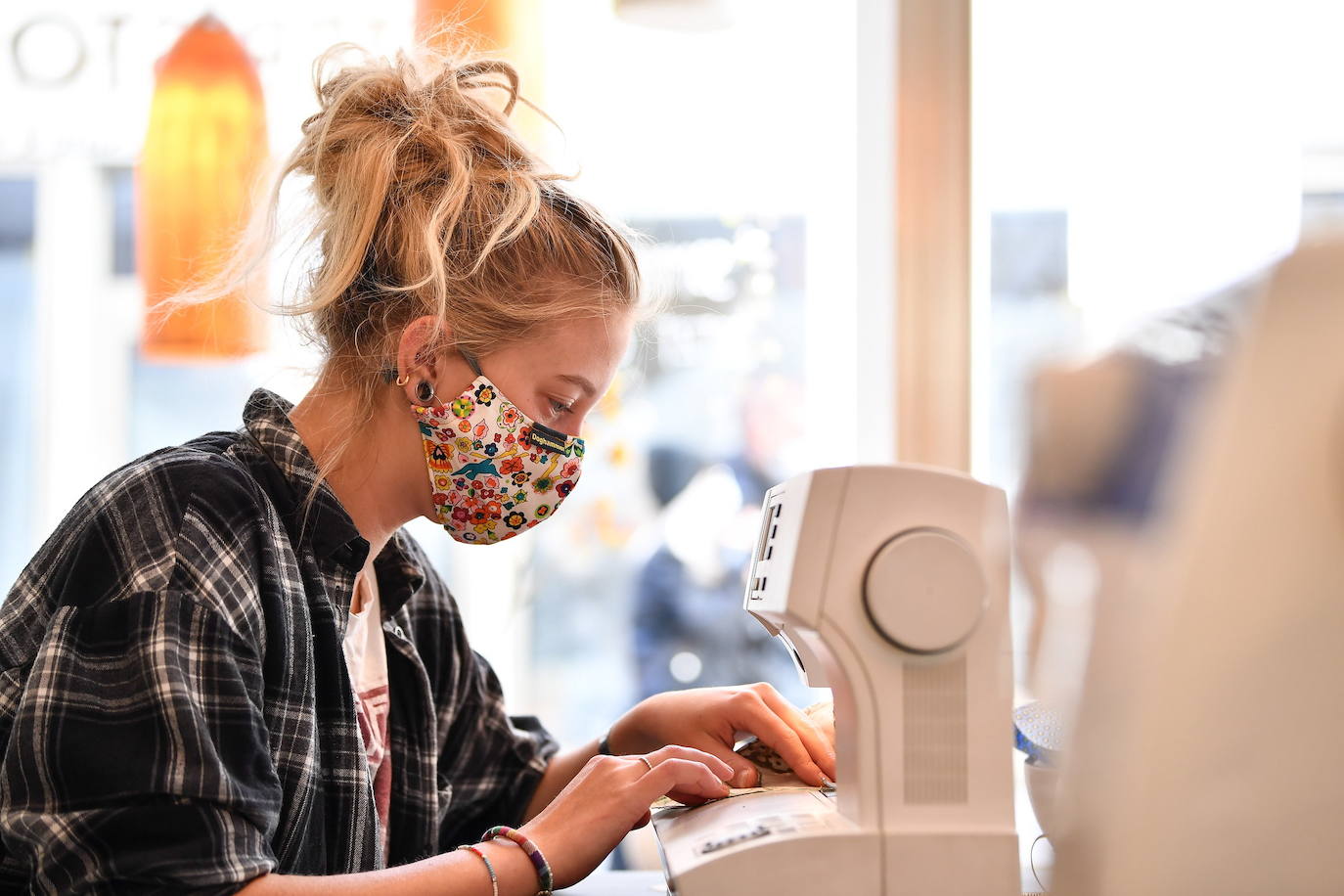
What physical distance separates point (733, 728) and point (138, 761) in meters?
0.55

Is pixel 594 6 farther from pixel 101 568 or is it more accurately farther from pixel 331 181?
pixel 101 568

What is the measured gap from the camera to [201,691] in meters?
0.90

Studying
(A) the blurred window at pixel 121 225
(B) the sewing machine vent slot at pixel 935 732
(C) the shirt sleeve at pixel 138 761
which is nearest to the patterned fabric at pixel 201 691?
(C) the shirt sleeve at pixel 138 761

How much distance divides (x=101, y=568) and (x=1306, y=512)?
83cm

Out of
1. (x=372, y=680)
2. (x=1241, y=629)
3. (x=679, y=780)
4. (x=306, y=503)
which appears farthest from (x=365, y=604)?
(x=1241, y=629)

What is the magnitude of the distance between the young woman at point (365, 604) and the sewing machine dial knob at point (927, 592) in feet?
0.93

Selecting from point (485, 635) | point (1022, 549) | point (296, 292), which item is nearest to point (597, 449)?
point (485, 635)

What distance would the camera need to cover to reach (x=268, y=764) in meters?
0.93

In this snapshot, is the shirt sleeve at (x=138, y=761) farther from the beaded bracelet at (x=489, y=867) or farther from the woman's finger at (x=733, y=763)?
the woman's finger at (x=733, y=763)

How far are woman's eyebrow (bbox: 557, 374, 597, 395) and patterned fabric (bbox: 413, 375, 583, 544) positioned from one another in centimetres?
5

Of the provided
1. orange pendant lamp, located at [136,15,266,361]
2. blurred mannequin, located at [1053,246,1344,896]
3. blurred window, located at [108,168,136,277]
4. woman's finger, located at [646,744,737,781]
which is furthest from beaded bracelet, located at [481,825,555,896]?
blurred window, located at [108,168,136,277]

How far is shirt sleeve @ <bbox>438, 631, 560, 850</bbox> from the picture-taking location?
1.38m

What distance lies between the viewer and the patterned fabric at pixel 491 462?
3.81ft

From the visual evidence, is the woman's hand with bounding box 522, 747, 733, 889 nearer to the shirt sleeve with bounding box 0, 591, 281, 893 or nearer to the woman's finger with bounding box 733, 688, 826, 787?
the woman's finger with bounding box 733, 688, 826, 787
